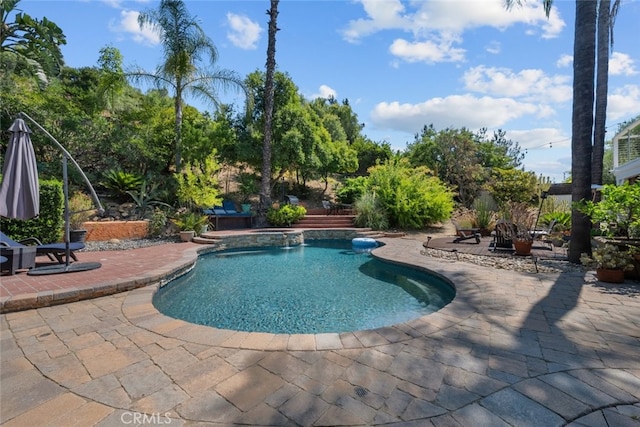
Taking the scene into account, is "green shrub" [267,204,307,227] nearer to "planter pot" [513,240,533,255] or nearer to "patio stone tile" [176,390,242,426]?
"planter pot" [513,240,533,255]

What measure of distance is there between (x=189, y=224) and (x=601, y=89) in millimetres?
15619

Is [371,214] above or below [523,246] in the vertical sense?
above

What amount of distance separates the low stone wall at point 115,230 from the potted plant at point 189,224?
107 cm

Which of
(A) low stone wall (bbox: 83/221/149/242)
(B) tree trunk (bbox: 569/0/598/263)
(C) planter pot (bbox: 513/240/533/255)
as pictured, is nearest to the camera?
(B) tree trunk (bbox: 569/0/598/263)

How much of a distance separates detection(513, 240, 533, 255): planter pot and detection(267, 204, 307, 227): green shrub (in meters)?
8.44

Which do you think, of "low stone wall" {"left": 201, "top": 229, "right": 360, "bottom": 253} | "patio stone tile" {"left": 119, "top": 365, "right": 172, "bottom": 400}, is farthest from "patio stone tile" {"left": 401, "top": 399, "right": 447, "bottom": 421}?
"low stone wall" {"left": 201, "top": 229, "right": 360, "bottom": 253}

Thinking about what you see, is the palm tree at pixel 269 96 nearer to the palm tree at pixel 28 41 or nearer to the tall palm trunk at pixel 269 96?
the tall palm trunk at pixel 269 96

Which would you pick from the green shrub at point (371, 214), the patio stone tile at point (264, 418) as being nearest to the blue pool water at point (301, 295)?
the patio stone tile at point (264, 418)

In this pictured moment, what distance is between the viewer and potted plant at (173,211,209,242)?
10.0 metres

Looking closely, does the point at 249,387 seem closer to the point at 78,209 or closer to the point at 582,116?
the point at 582,116

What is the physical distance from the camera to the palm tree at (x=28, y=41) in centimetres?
1259

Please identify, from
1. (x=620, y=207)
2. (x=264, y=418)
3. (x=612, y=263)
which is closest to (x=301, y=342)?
(x=264, y=418)

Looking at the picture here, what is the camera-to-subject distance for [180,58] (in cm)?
1205

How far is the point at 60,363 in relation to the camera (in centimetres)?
250
